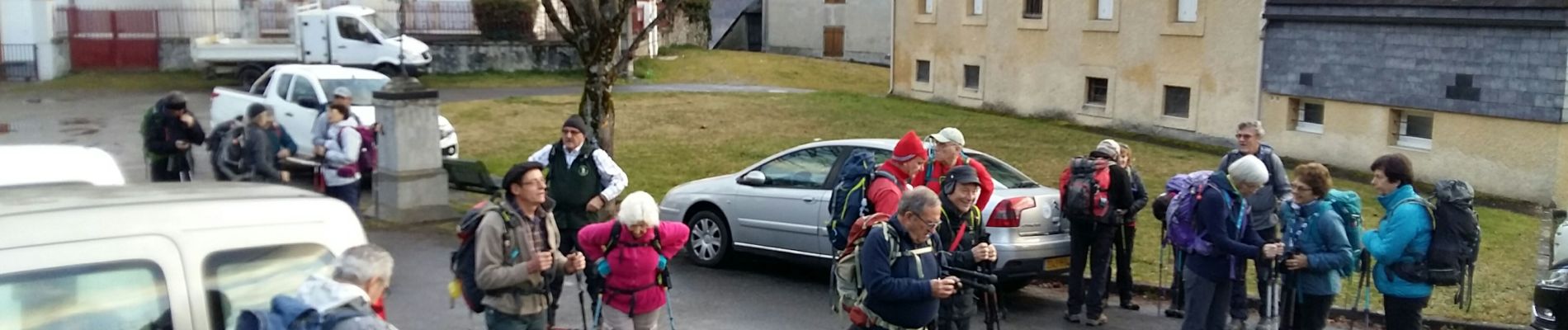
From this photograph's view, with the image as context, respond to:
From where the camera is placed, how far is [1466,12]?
54.1 ft

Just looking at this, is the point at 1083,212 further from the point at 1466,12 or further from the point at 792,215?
the point at 1466,12

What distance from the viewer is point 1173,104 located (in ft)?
72.7

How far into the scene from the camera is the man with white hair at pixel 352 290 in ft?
13.7

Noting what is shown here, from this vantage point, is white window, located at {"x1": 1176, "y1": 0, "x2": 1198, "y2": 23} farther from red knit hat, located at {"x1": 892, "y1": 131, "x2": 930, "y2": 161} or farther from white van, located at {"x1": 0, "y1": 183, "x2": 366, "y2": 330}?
white van, located at {"x1": 0, "y1": 183, "x2": 366, "y2": 330}

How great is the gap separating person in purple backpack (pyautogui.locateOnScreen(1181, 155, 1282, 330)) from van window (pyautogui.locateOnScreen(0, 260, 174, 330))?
569 cm

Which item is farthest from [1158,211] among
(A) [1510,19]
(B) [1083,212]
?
(A) [1510,19]

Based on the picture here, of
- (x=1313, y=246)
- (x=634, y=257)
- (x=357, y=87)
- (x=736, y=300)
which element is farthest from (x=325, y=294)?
(x=357, y=87)

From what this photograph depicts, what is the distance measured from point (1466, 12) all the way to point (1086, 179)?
31.7 ft

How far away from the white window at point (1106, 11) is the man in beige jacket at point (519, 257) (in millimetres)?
17630

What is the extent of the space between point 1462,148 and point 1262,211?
32.5ft

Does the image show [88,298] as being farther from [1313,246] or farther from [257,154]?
[257,154]

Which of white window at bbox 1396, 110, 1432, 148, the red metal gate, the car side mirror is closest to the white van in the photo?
the car side mirror

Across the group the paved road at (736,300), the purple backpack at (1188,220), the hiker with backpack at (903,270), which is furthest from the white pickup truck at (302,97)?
the hiker with backpack at (903,270)

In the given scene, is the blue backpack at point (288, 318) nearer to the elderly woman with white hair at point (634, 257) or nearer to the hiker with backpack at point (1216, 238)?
the elderly woman with white hair at point (634, 257)
